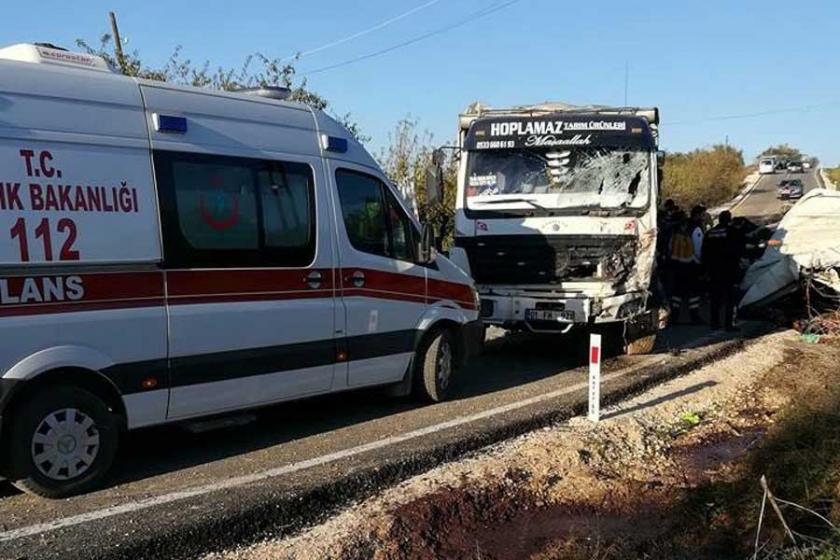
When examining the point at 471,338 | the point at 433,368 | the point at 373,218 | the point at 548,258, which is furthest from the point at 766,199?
the point at 373,218

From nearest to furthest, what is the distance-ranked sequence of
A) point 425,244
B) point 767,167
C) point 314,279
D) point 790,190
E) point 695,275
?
point 314,279 → point 425,244 → point 695,275 → point 790,190 → point 767,167

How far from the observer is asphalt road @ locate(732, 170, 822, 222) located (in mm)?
45172

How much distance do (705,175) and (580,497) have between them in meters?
60.6

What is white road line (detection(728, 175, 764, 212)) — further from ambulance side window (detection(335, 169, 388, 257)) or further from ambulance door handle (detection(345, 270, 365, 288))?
ambulance door handle (detection(345, 270, 365, 288))

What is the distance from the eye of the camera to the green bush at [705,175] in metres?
50.3

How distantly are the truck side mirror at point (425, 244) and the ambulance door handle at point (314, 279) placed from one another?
126 cm

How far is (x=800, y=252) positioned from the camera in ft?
42.2

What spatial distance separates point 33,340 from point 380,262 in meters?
2.95

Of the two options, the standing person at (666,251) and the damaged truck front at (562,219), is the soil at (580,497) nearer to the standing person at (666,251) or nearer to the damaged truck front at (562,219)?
the damaged truck front at (562,219)

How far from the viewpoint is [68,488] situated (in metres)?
4.96

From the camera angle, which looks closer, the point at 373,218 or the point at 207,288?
the point at 207,288

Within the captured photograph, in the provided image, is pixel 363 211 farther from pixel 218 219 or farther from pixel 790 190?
pixel 790 190

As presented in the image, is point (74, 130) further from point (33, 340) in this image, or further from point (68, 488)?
point (68, 488)

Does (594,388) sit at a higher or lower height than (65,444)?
lower
